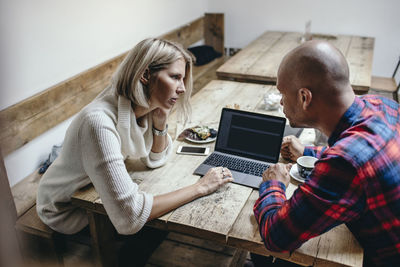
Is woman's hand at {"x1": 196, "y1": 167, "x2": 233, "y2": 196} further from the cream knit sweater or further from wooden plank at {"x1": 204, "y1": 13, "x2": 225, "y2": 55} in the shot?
wooden plank at {"x1": 204, "y1": 13, "x2": 225, "y2": 55}

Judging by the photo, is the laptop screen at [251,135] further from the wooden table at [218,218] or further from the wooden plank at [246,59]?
the wooden plank at [246,59]

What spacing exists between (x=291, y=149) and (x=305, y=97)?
1.63 ft

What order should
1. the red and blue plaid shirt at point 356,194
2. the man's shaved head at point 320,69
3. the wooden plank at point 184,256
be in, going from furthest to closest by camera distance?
1. the wooden plank at point 184,256
2. the man's shaved head at point 320,69
3. the red and blue plaid shirt at point 356,194

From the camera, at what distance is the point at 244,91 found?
2.53m

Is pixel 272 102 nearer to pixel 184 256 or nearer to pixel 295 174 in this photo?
pixel 295 174

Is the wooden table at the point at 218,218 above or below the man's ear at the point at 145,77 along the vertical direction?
below

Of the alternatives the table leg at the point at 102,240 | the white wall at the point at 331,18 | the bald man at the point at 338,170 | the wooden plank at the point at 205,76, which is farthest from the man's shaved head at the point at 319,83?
the white wall at the point at 331,18

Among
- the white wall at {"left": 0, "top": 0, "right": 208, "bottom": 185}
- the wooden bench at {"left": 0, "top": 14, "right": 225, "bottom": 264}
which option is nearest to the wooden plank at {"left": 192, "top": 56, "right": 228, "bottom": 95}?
the white wall at {"left": 0, "top": 0, "right": 208, "bottom": 185}

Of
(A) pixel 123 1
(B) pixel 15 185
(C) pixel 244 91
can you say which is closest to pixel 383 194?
(C) pixel 244 91

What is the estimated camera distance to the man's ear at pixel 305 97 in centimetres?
113

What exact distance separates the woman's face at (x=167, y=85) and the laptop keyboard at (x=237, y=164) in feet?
1.03

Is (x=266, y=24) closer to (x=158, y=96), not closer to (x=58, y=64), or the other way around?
(x=58, y=64)

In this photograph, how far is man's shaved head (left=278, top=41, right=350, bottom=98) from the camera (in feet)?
3.62

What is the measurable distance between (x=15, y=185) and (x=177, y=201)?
1211 mm
